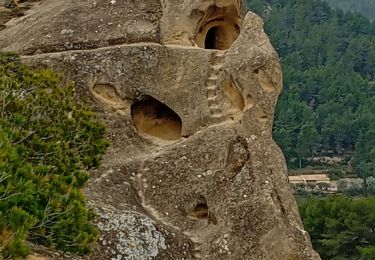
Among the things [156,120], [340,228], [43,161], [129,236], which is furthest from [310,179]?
[43,161]

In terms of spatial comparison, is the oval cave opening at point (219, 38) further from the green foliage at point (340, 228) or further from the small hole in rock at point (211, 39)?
the green foliage at point (340, 228)

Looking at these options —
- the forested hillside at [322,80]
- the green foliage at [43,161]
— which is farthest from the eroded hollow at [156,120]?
the forested hillside at [322,80]

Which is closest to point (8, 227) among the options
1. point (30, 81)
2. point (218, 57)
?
point (30, 81)

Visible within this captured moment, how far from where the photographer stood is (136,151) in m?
19.3

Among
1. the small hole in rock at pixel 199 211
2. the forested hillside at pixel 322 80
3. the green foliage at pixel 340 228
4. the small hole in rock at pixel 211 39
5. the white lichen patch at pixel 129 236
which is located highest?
the small hole in rock at pixel 211 39

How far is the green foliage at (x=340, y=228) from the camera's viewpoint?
42.0 m

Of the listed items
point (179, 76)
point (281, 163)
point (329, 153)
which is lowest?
point (329, 153)

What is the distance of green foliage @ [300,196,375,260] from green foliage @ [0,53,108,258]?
27378 millimetres

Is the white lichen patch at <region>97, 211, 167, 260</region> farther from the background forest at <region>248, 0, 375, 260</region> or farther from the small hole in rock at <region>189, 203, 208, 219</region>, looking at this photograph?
the background forest at <region>248, 0, 375, 260</region>

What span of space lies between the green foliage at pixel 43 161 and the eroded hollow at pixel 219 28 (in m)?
6.10

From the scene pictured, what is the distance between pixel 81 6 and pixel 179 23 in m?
2.35

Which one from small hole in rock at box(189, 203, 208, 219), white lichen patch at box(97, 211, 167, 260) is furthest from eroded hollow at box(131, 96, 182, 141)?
white lichen patch at box(97, 211, 167, 260)

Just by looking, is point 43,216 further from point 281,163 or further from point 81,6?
point 81,6

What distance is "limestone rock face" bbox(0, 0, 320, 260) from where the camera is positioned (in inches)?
696
